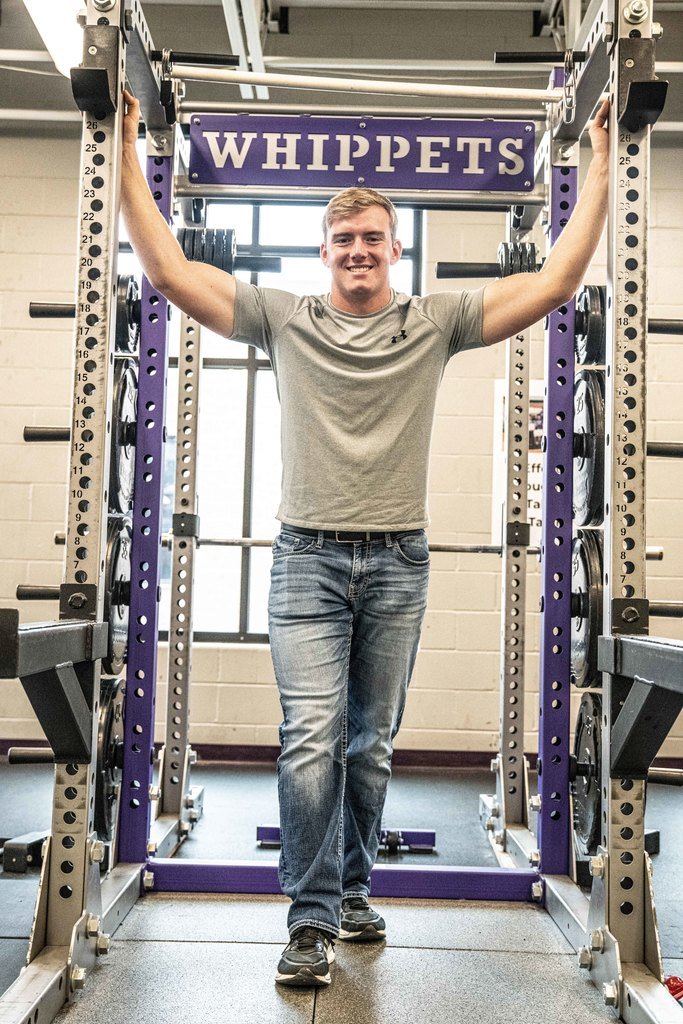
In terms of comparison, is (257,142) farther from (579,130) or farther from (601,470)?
(601,470)

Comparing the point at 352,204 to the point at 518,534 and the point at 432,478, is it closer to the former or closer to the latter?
the point at 518,534

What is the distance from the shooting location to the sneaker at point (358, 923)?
214 cm

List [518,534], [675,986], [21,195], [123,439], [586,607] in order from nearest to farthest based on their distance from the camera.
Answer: [675,986] → [586,607] → [123,439] → [518,534] → [21,195]

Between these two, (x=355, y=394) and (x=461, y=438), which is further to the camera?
(x=461, y=438)

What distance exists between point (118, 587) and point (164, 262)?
93 cm

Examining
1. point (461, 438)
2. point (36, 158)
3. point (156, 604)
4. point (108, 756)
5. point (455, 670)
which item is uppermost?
point (36, 158)

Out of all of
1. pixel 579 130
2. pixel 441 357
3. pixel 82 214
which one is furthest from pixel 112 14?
pixel 579 130

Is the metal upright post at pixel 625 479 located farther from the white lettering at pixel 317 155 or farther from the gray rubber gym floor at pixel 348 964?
the white lettering at pixel 317 155

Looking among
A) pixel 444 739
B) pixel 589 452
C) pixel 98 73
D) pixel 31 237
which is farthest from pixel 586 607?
pixel 31 237

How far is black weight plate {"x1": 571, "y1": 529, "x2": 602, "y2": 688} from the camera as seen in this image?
2348 mm

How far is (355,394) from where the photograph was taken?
1933 millimetres

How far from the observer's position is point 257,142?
105 inches

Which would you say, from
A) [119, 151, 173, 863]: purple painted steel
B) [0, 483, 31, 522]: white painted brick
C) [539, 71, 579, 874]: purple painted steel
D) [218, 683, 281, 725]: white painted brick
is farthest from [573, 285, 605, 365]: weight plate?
[0, 483, 31, 522]: white painted brick

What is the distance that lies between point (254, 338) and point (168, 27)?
3617mm
